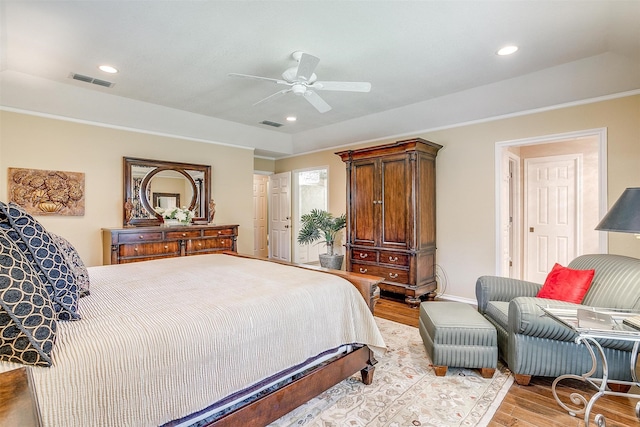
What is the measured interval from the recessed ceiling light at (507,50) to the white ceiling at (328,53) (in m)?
0.07

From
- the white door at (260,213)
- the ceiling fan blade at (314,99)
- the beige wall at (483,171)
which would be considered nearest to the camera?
the ceiling fan blade at (314,99)

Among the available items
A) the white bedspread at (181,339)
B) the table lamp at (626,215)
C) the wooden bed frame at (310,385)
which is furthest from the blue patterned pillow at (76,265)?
the table lamp at (626,215)

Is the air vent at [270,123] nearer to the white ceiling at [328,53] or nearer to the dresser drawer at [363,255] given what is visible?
the white ceiling at [328,53]

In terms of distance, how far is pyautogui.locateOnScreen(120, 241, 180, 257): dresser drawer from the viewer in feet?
13.1

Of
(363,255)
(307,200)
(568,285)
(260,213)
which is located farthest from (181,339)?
(260,213)

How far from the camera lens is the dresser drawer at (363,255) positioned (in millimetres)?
4529

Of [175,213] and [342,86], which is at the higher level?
[342,86]

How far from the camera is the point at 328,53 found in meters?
2.95

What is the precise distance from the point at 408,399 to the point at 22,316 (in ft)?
6.86

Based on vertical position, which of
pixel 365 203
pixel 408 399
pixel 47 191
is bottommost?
pixel 408 399

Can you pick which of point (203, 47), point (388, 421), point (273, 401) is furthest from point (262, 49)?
point (388, 421)

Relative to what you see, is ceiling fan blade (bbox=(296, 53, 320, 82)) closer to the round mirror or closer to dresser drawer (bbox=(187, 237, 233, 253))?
dresser drawer (bbox=(187, 237, 233, 253))

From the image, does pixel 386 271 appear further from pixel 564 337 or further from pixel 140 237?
pixel 140 237

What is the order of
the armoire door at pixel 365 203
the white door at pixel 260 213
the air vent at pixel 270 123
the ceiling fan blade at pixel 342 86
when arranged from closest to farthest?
the ceiling fan blade at pixel 342 86 < the armoire door at pixel 365 203 < the air vent at pixel 270 123 < the white door at pixel 260 213
